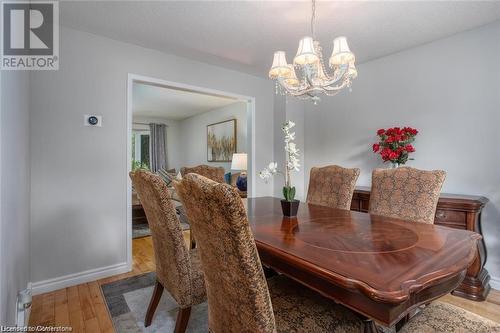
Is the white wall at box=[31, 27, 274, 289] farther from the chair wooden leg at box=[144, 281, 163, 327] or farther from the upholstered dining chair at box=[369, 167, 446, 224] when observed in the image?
the upholstered dining chair at box=[369, 167, 446, 224]

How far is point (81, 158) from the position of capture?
2379 millimetres

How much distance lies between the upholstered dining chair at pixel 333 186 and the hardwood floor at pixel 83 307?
115 cm

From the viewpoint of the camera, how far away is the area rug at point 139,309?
1701 mm

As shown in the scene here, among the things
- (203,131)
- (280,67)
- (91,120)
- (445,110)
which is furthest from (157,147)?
(445,110)

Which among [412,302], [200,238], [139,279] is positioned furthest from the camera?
[139,279]

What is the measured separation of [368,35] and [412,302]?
97.8 inches

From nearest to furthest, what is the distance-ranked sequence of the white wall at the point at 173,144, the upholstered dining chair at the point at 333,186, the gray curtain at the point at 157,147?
the upholstered dining chair at the point at 333,186, the gray curtain at the point at 157,147, the white wall at the point at 173,144

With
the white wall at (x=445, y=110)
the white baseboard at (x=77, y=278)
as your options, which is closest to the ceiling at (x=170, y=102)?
the white wall at (x=445, y=110)

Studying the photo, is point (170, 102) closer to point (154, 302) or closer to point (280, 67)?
point (280, 67)

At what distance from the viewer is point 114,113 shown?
2.55 m

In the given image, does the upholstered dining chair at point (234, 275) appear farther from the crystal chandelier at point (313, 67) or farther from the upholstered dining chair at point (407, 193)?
the crystal chandelier at point (313, 67)

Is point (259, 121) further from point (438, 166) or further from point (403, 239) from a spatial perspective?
point (403, 239)

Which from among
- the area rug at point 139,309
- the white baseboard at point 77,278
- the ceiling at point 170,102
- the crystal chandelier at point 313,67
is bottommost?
the area rug at point 139,309

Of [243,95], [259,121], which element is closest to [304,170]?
[259,121]
